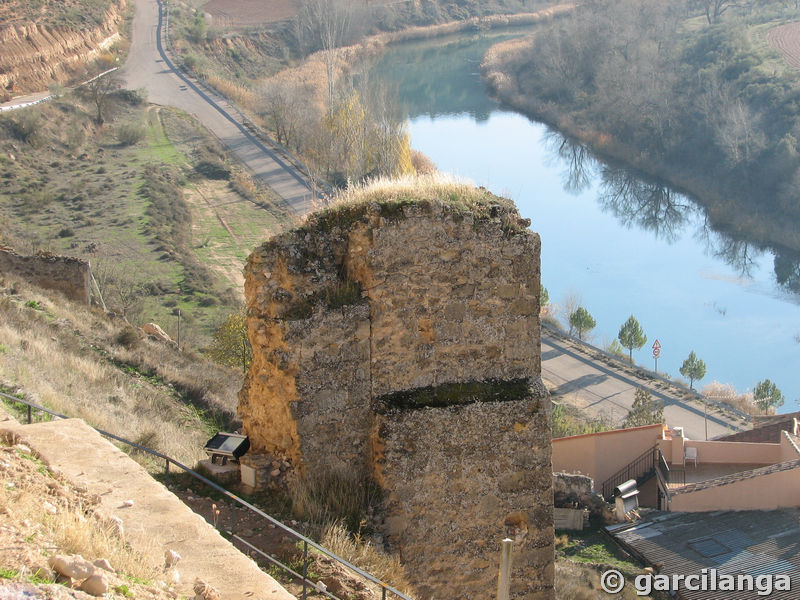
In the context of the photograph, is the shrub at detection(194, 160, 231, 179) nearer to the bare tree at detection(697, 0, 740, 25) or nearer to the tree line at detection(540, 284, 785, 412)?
the tree line at detection(540, 284, 785, 412)

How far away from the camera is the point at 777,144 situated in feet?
109

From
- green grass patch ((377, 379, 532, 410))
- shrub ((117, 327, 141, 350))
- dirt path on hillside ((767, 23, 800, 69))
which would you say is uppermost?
dirt path on hillside ((767, 23, 800, 69))

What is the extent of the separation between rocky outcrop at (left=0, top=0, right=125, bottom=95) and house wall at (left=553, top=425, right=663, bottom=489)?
2679 cm

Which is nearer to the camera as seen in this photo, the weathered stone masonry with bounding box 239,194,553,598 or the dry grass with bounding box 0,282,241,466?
the weathered stone masonry with bounding box 239,194,553,598

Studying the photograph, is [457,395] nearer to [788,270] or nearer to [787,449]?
[787,449]

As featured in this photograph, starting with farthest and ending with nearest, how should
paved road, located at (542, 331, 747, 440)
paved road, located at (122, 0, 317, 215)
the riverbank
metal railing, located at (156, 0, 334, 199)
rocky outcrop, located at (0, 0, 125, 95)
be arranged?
rocky outcrop, located at (0, 0, 125, 95), the riverbank, paved road, located at (122, 0, 317, 215), metal railing, located at (156, 0, 334, 199), paved road, located at (542, 331, 747, 440)

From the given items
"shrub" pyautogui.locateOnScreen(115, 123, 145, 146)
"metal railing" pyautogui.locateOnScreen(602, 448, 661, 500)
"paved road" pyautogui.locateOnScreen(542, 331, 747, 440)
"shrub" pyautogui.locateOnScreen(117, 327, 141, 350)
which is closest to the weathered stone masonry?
"shrub" pyautogui.locateOnScreen(117, 327, 141, 350)

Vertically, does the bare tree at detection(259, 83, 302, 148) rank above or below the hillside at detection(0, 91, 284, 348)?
above

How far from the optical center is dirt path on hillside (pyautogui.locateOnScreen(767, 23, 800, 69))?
4066 cm

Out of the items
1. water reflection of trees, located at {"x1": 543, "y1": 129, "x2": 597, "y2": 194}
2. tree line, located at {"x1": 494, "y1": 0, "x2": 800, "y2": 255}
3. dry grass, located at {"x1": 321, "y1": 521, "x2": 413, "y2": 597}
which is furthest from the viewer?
water reflection of trees, located at {"x1": 543, "y1": 129, "x2": 597, "y2": 194}

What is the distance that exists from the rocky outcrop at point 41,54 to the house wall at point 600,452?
26.8m

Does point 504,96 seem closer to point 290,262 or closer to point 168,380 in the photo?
point 168,380

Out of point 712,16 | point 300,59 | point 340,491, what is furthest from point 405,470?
point 712,16

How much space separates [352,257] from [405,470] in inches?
55.8
